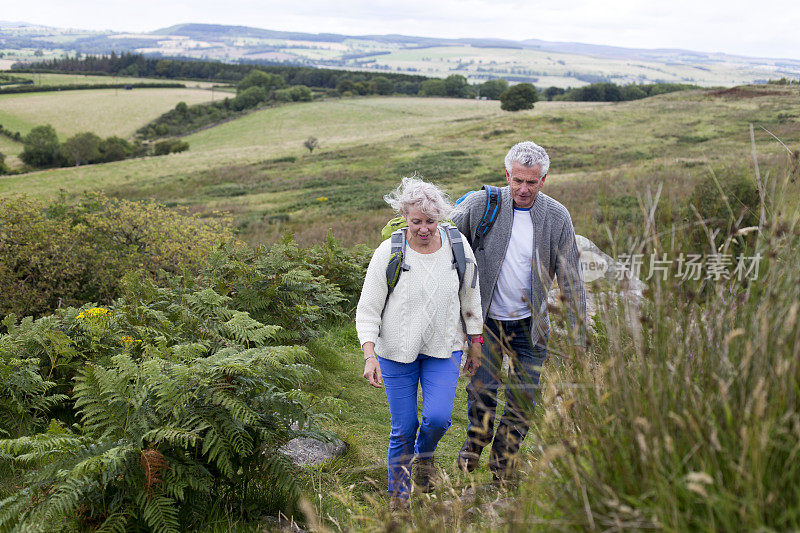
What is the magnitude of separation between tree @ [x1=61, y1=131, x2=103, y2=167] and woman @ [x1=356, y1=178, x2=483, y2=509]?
69.6m

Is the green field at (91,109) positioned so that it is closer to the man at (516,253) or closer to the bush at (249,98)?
the bush at (249,98)

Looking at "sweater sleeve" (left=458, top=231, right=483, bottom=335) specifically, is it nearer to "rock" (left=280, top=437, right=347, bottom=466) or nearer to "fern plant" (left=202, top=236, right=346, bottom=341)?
"rock" (left=280, top=437, right=347, bottom=466)

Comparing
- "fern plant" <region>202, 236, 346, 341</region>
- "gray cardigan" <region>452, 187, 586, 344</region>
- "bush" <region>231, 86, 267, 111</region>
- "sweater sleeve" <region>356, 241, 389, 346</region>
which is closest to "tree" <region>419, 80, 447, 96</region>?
"bush" <region>231, 86, 267, 111</region>

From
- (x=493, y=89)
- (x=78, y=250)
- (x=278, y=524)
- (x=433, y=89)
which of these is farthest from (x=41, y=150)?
(x=493, y=89)

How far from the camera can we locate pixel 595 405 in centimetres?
209

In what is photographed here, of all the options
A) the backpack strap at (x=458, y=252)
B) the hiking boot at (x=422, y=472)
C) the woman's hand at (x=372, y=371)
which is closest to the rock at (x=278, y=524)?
the hiking boot at (x=422, y=472)

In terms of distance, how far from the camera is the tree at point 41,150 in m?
62.0

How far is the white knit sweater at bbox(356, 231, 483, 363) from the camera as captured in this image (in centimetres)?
354

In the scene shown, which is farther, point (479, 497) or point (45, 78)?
point (45, 78)

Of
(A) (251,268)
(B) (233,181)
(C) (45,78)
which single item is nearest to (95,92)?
(C) (45,78)

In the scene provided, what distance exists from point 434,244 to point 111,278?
814cm

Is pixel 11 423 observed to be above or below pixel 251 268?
below

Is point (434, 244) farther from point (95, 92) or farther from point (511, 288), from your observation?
point (95, 92)

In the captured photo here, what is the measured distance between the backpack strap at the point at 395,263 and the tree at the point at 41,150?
70.5 meters
